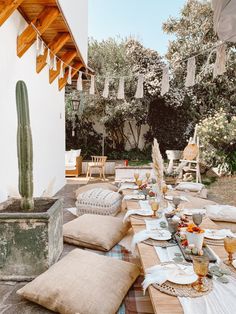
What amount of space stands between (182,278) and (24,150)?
2047mm

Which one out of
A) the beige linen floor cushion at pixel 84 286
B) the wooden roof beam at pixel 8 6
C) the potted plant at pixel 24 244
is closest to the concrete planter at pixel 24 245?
the potted plant at pixel 24 244

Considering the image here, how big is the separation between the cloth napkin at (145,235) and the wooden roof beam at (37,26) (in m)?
3.34

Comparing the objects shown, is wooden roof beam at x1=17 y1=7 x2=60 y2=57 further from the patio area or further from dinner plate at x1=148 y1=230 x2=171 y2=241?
dinner plate at x1=148 y1=230 x2=171 y2=241

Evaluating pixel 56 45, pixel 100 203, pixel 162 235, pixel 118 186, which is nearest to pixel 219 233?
pixel 162 235

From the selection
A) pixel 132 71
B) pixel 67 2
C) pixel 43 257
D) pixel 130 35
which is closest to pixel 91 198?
pixel 43 257

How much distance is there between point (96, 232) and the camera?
128 inches

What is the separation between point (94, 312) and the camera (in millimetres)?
1928

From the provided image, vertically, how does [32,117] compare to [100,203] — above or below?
above

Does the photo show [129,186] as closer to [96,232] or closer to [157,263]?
[96,232]

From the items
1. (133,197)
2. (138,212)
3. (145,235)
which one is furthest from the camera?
(133,197)

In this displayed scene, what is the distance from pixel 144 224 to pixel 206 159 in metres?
6.48

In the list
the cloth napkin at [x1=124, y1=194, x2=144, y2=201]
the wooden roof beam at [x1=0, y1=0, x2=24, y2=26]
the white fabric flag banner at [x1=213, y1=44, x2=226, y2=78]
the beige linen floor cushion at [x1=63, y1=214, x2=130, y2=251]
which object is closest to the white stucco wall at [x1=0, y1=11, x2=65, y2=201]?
the wooden roof beam at [x1=0, y1=0, x2=24, y2=26]

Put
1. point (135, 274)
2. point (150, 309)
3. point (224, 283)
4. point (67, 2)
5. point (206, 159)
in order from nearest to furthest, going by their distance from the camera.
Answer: point (224, 283) < point (150, 309) < point (135, 274) < point (67, 2) < point (206, 159)

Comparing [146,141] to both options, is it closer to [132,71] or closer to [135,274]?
[132,71]
